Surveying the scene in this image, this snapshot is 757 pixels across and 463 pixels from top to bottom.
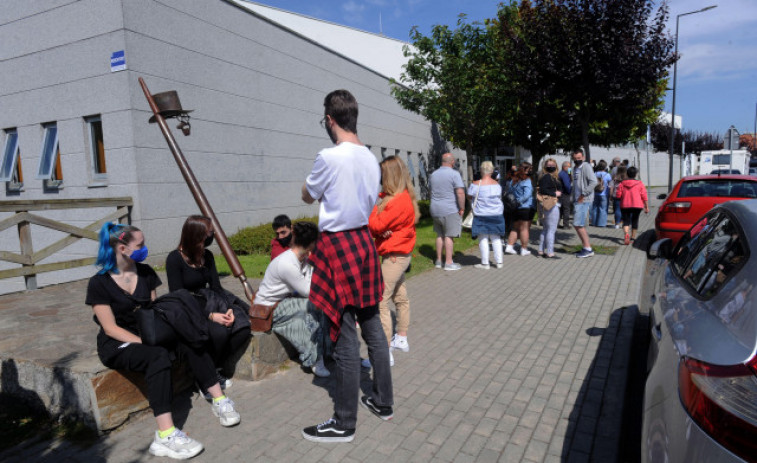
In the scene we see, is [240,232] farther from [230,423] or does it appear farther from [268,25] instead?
[230,423]

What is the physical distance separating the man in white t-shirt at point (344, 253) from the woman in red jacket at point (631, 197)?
9079mm

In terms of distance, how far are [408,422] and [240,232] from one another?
7864mm

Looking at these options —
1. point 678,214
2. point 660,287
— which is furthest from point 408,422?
point 678,214

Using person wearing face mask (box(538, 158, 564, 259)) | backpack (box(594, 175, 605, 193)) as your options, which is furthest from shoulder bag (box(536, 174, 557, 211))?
backpack (box(594, 175, 605, 193))

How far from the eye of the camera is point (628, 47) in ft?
33.6

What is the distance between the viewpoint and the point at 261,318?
13.7 feet

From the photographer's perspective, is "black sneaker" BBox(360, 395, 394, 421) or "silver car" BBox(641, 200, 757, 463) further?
"black sneaker" BBox(360, 395, 394, 421)

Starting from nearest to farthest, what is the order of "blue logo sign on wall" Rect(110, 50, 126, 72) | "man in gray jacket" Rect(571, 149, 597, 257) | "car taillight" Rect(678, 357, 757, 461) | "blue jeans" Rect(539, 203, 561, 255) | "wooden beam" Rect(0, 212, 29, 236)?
1. "car taillight" Rect(678, 357, 757, 461)
2. "wooden beam" Rect(0, 212, 29, 236)
3. "blue logo sign on wall" Rect(110, 50, 126, 72)
4. "blue jeans" Rect(539, 203, 561, 255)
5. "man in gray jacket" Rect(571, 149, 597, 257)

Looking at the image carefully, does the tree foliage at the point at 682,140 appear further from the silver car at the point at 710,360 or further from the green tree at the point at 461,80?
the silver car at the point at 710,360

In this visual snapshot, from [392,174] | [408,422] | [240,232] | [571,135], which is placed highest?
[571,135]

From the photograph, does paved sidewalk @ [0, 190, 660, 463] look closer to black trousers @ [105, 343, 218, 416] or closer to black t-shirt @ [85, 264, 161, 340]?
black trousers @ [105, 343, 218, 416]

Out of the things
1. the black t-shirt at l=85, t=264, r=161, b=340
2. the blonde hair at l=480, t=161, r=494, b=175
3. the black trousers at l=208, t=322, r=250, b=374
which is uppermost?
the blonde hair at l=480, t=161, r=494, b=175

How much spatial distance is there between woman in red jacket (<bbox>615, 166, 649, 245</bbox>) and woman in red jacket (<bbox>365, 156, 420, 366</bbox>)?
7.90 metres

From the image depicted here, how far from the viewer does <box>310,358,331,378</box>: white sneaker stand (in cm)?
423
